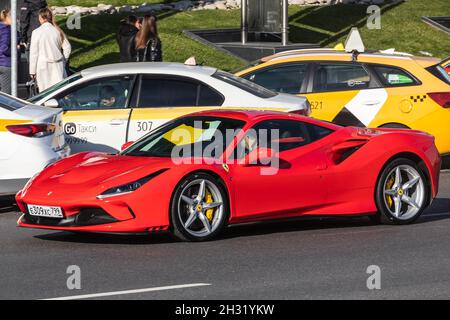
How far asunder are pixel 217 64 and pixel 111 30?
2786mm

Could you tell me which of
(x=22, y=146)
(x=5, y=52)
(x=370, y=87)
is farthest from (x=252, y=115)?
(x=5, y=52)

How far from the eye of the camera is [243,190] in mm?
11383

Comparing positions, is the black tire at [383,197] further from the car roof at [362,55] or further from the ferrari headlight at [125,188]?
the car roof at [362,55]

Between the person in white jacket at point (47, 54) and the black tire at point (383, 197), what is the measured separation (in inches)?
312

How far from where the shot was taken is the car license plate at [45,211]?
11.0 m

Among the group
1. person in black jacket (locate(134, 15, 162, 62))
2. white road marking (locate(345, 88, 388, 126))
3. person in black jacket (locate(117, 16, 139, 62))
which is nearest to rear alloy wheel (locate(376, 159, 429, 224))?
white road marking (locate(345, 88, 388, 126))

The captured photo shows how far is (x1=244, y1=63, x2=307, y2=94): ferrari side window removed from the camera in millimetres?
16797

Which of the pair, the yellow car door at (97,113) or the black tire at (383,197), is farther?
the yellow car door at (97,113)

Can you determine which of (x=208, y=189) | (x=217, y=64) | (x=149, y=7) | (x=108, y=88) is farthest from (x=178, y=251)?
(x=149, y=7)

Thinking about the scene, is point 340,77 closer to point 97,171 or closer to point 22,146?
point 22,146

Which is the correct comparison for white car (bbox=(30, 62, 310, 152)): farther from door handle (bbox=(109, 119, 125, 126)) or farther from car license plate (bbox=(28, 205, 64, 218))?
car license plate (bbox=(28, 205, 64, 218))

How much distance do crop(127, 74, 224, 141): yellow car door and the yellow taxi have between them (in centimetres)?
206

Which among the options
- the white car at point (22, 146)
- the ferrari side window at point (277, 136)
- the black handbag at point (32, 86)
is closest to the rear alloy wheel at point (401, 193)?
the ferrari side window at point (277, 136)
